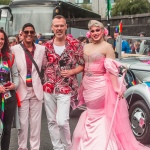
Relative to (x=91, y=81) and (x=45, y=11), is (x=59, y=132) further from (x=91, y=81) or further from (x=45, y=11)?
(x=45, y=11)

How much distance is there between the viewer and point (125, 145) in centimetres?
568

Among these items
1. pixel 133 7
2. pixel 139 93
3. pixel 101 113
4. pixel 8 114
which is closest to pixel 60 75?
pixel 101 113

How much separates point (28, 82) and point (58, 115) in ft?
1.93

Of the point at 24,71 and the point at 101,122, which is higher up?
the point at 24,71

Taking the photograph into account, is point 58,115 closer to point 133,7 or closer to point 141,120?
point 141,120

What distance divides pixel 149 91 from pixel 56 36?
1.81m

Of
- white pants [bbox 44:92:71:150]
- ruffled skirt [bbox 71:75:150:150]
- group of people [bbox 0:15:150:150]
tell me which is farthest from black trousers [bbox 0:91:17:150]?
ruffled skirt [bbox 71:75:150:150]

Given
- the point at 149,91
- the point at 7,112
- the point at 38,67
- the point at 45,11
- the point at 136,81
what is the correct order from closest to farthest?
the point at 7,112 → the point at 38,67 → the point at 149,91 → the point at 136,81 → the point at 45,11

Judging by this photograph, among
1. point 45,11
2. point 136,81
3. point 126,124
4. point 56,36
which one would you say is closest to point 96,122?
point 126,124

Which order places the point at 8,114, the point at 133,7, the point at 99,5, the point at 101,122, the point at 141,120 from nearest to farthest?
1. the point at 8,114
2. the point at 101,122
3. the point at 141,120
4. the point at 133,7
5. the point at 99,5

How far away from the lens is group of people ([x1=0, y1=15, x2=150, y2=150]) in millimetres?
5602

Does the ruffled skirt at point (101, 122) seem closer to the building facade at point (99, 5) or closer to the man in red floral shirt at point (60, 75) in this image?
the man in red floral shirt at point (60, 75)

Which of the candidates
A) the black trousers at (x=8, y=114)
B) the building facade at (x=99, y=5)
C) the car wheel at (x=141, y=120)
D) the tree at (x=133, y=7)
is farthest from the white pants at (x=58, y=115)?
the building facade at (x=99, y=5)

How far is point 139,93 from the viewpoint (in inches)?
272
